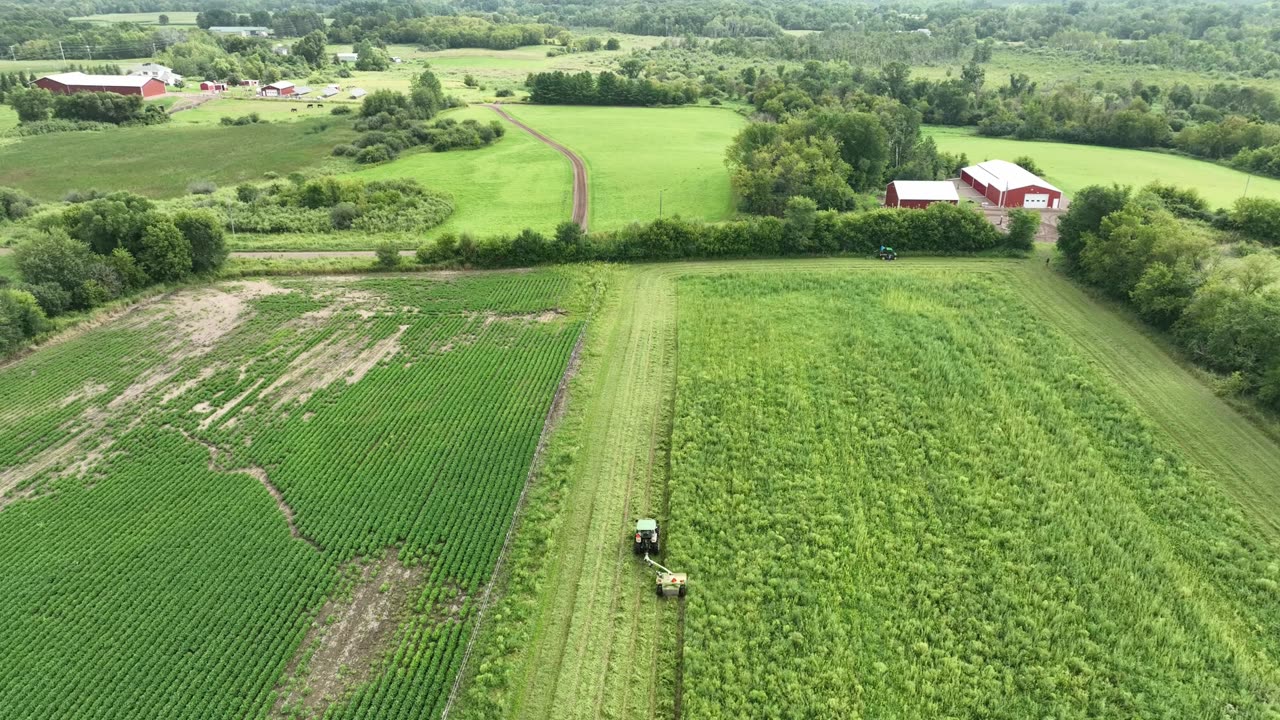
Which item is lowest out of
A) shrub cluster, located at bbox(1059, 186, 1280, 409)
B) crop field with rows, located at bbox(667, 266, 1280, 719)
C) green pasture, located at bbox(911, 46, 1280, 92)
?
crop field with rows, located at bbox(667, 266, 1280, 719)

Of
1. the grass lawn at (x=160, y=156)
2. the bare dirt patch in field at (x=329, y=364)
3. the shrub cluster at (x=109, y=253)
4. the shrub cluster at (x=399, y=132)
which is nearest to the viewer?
the bare dirt patch in field at (x=329, y=364)

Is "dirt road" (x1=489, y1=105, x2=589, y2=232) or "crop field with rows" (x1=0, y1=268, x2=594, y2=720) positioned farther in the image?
"dirt road" (x1=489, y1=105, x2=589, y2=232)

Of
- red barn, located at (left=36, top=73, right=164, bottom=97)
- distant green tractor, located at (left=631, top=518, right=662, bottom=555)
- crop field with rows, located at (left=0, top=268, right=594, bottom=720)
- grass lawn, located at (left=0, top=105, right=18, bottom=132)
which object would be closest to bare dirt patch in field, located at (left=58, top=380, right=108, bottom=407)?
crop field with rows, located at (left=0, top=268, right=594, bottom=720)

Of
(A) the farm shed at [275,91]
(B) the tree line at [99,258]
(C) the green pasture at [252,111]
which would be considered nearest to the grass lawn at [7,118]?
(C) the green pasture at [252,111]

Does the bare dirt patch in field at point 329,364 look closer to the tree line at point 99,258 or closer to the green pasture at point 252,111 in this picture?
the tree line at point 99,258

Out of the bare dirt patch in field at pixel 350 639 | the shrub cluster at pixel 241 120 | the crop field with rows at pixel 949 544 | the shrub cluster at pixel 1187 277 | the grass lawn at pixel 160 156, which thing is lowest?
the bare dirt patch in field at pixel 350 639

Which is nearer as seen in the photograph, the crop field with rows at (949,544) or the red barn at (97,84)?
the crop field with rows at (949,544)

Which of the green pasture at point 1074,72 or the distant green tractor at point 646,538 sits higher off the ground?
the green pasture at point 1074,72

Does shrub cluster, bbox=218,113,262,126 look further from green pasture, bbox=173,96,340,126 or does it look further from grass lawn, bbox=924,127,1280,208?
grass lawn, bbox=924,127,1280,208
